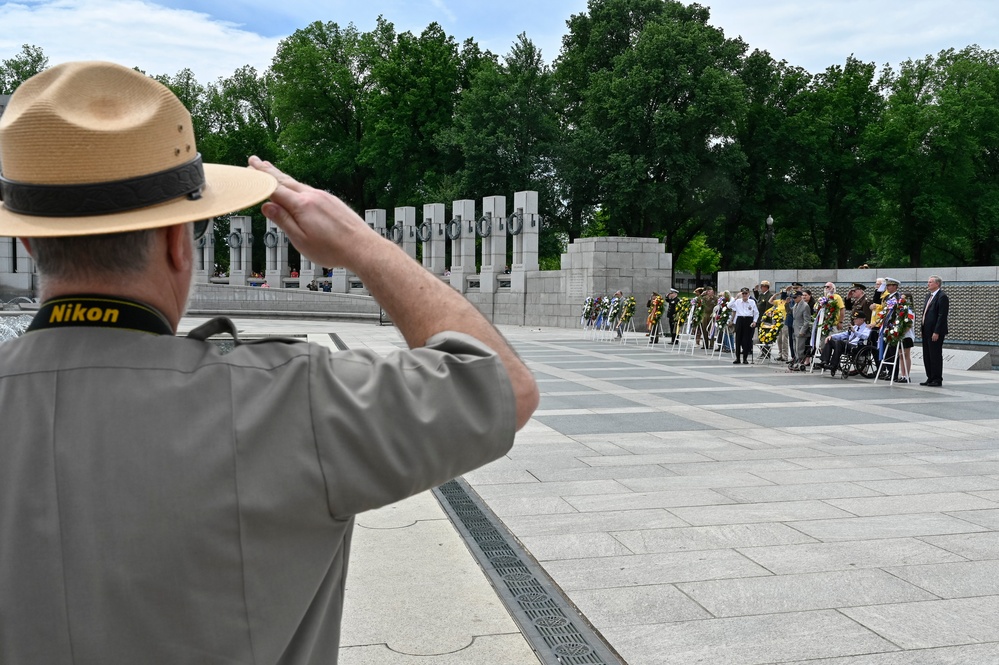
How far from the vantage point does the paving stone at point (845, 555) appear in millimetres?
4902

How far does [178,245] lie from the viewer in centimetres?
134

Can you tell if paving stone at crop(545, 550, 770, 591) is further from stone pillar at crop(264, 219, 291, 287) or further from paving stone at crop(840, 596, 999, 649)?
stone pillar at crop(264, 219, 291, 287)

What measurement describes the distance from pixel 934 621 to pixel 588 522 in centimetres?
219

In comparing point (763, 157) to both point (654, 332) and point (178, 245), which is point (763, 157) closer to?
point (654, 332)

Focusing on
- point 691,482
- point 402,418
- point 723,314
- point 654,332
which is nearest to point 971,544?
point 691,482

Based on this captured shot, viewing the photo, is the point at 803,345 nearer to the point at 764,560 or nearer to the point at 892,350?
the point at 892,350

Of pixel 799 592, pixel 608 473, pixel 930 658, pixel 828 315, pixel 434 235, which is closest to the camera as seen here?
pixel 930 658

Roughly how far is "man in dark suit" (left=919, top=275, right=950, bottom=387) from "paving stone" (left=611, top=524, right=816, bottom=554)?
35.3 feet

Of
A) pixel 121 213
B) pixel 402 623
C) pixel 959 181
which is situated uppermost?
pixel 959 181

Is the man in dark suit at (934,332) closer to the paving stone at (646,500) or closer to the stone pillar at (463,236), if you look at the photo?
the paving stone at (646,500)

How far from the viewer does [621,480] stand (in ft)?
23.1

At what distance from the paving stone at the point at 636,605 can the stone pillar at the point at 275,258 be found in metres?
43.8

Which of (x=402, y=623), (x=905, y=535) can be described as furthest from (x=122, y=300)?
(x=905, y=535)

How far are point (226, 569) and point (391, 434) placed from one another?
285 mm
